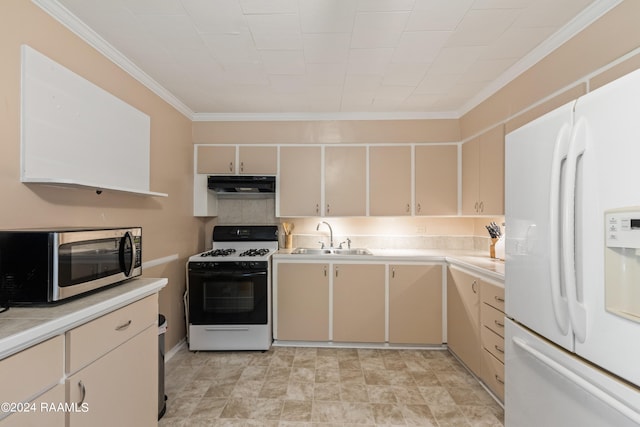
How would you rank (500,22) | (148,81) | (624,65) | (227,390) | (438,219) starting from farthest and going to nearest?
1. (438,219)
2. (148,81)
3. (227,390)
4. (500,22)
5. (624,65)

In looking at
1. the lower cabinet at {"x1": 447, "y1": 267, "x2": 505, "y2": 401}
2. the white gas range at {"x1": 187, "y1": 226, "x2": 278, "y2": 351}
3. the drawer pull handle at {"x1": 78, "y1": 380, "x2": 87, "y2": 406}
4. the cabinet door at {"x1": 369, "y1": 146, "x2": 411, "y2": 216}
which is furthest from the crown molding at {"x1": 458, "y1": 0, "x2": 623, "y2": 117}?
the drawer pull handle at {"x1": 78, "y1": 380, "x2": 87, "y2": 406}

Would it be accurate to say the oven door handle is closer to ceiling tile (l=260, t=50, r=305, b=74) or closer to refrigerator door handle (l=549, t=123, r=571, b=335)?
ceiling tile (l=260, t=50, r=305, b=74)

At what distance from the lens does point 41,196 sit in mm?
1519

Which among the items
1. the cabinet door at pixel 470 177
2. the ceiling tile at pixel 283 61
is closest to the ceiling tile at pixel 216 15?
the ceiling tile at pixel 283 61

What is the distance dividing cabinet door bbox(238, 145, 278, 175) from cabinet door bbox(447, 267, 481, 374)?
2.18 metres

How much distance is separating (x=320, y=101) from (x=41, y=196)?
230 cm

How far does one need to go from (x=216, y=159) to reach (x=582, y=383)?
335 cm

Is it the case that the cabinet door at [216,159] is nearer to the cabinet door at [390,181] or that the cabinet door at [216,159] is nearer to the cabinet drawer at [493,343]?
the cabinet door at [390,181]

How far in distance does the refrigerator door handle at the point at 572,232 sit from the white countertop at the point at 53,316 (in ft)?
5.73

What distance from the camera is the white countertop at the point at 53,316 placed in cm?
89

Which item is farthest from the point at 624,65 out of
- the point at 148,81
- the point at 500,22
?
the point at 148,81

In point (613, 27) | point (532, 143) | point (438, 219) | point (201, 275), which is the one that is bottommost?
point (201, 275)

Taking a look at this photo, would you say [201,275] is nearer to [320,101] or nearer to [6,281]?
[6,281]

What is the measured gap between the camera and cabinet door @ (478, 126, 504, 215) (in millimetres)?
2405
